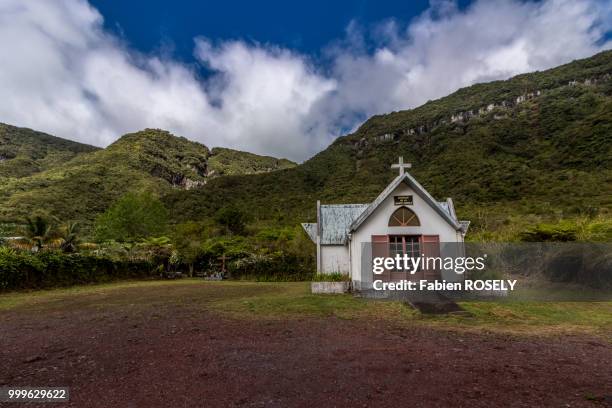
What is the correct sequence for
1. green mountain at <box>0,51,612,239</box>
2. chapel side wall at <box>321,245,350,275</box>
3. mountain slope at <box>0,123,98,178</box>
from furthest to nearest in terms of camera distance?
mountain slope at <box>0,123,98,178</box> < green mountain at <box>0,51,612,239</box> < chapel side wall at <box>321,245,350,275</box>

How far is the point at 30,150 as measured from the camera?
94.6m

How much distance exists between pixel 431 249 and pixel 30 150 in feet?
378

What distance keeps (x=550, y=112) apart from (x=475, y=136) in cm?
1261

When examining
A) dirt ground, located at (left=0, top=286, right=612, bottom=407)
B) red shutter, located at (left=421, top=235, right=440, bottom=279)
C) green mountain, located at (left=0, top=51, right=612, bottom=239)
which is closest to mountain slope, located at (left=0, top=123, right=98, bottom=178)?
green mountain, located at (left=0, top=51, right=612, bottom=239)

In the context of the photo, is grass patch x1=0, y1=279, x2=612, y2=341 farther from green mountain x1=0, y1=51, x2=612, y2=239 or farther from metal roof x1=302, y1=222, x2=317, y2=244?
green mountain x1=0, y1=51, x2=612, y2=239

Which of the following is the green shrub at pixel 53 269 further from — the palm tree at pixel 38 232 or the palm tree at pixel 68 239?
the palm tree at pixel 38 232

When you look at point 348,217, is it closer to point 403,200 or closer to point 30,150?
point 403,200

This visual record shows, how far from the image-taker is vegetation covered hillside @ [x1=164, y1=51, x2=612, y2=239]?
36594 mm

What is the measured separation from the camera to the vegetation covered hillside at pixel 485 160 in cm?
3659

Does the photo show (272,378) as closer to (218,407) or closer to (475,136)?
(218,407)

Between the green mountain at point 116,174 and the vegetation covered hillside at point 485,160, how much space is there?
11.8m

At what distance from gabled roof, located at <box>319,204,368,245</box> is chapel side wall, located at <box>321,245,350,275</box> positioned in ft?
1.02

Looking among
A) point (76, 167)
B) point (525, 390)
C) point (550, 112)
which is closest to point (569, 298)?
point (525, 390)

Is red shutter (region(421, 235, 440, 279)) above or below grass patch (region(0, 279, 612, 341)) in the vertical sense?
above
